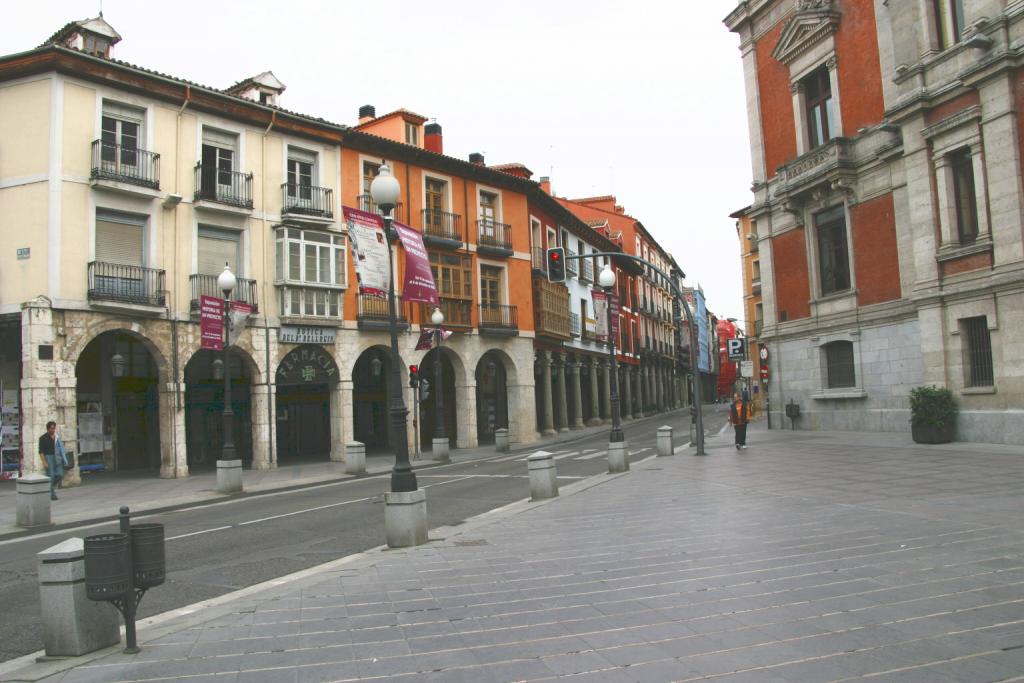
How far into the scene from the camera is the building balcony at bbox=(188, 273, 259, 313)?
21938mm

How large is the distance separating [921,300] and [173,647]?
19.9 meters

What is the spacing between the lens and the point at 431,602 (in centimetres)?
601

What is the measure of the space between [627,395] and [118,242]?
1509 inches

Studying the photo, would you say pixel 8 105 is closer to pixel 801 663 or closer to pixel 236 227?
pixel 236 227

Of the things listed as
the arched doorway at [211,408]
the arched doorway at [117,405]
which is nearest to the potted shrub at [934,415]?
the arched doorway at [211,408]

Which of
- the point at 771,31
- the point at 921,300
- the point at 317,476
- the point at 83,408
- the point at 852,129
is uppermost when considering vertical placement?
the point at 771,31

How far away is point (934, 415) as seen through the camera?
18391 mm

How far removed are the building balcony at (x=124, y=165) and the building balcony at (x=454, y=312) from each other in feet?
36.0

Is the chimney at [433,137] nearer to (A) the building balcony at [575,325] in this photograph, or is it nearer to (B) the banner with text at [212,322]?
(A) the building balcony at [575,325]

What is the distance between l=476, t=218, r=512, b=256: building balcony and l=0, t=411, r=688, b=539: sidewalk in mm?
9190

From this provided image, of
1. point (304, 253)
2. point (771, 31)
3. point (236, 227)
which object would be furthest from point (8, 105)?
point (771, 31)

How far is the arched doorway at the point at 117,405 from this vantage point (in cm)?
2292

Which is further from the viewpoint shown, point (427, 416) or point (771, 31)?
point (427, 416)

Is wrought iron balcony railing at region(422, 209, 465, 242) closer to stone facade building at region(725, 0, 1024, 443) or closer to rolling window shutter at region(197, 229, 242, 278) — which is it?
rolling window shutter at region(197, 229, 242, 278)
